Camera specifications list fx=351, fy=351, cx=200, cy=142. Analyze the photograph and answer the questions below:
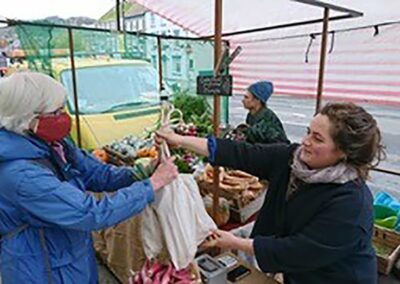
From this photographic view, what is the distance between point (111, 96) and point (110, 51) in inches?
18.4

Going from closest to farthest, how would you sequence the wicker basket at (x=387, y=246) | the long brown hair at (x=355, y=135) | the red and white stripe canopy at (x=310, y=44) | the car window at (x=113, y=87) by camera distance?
the long brown hair at (x=355, y=135), the wicker basket at (x=387, y=246), the red and white stripe canopy at (x=310, y=44), the car window at (x=113, y=87)

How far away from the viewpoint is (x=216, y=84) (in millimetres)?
1312

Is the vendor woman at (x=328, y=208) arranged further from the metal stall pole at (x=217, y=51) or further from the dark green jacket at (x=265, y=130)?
the dark green jacket at (x=265, y=130)

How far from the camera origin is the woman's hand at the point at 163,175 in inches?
42.6

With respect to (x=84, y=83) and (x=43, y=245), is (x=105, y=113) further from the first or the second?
(x=43, y=245)

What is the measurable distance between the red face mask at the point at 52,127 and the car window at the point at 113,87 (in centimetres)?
241

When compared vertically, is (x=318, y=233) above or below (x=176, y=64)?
below

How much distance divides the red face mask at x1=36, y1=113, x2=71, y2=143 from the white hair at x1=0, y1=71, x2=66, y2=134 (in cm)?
3

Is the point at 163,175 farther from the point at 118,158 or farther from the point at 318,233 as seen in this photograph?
the point at 118,158

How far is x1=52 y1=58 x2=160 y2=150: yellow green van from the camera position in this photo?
10.8 feet

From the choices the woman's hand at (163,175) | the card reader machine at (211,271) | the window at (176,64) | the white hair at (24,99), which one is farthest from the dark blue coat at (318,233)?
the window at (176,64)

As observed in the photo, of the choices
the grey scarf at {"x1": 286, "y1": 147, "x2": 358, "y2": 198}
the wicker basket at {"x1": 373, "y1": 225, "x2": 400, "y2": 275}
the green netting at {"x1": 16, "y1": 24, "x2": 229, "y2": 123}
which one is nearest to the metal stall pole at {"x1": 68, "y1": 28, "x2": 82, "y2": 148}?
the green netting at {"x1": 16, "y1": 24, "x2": 229, "y2": 123}

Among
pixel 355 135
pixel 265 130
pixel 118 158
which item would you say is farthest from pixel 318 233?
pixel 118 158

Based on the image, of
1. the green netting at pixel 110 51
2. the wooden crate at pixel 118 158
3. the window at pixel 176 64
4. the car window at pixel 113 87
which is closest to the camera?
the wooden crate at pixel 118 158
